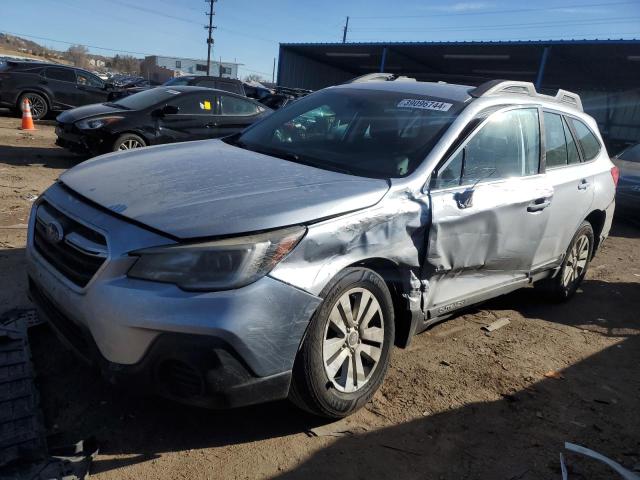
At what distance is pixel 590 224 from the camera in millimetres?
5188

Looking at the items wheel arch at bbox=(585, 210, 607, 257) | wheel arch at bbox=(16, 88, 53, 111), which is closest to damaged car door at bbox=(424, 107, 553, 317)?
wheel arch at bbox=(585, 210, 607, 257)

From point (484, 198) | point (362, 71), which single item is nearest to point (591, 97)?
point (362, 71)

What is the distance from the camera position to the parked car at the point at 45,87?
547 inches

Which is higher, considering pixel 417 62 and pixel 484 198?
pixel 417 62

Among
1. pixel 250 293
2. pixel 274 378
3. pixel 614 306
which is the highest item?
pixel 250 293

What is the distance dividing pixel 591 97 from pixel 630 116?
2446 millimetres

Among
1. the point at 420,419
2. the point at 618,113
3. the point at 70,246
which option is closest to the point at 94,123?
the point at 70,246

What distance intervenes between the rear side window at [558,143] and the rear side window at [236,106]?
6509 mm

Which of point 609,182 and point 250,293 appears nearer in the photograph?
point 250,293

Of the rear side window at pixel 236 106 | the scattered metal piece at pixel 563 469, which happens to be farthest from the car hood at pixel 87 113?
the scattered metal piece at pixel 563 469

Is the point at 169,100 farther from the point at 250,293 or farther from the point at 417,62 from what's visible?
the point at 417,62

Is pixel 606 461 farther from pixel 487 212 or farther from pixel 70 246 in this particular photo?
pixel 70 246

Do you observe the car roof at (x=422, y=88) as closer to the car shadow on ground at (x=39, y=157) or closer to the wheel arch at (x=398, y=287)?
the wheel arch at (x=398, y=287)

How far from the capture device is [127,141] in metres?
8.49
